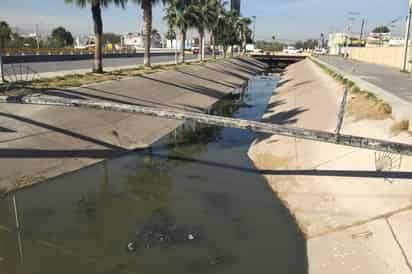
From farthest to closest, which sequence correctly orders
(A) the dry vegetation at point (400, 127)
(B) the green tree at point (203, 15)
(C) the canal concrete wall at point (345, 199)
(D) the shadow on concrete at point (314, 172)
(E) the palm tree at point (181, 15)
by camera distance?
1. (B) the green tree at point (203, 15)
2. (E) the palm tree at point (181, 15)
3. (A) the dry vegetation at point (400, 127)
4. (D) the shadow on concrete at point (314, 172)
5. (C) the canal concrete wall at point (345, 199)

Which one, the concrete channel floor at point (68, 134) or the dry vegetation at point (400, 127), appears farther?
the dry vegetation at point (400, 127)

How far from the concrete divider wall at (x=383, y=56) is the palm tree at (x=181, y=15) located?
3033 cm

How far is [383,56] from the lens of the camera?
73.7 metres

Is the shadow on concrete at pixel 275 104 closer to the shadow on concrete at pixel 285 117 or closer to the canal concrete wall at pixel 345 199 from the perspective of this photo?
the shadow on concrete at pixel 285 117

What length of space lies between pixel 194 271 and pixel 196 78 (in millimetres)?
37675

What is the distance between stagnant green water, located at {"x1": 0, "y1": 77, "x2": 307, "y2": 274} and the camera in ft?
30.1

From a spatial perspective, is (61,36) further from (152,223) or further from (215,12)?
(152,223)

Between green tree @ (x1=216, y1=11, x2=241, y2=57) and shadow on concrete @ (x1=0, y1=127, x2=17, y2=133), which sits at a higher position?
green tree @ (x1=216, y1=11, x2=241, y2=57)

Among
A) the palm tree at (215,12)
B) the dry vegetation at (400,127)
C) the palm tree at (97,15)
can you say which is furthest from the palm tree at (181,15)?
the dry vegetation at (400,127)

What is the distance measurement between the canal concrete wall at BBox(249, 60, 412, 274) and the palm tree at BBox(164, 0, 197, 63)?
3877 cm

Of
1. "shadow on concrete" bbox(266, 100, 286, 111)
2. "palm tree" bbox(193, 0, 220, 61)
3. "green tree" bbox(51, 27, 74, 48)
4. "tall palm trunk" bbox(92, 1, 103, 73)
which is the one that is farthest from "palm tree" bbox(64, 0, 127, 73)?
"green tree" bbox(51, 27, 74, 48)

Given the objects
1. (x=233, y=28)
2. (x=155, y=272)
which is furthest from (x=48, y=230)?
(x=233, y=28)

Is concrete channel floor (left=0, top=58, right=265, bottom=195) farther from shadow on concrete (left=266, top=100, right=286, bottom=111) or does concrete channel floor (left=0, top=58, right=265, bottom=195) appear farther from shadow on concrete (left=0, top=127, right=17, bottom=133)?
shadow on concrete (left=266, top=100, right=286, bottom=111)

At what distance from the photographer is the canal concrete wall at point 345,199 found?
886cm
